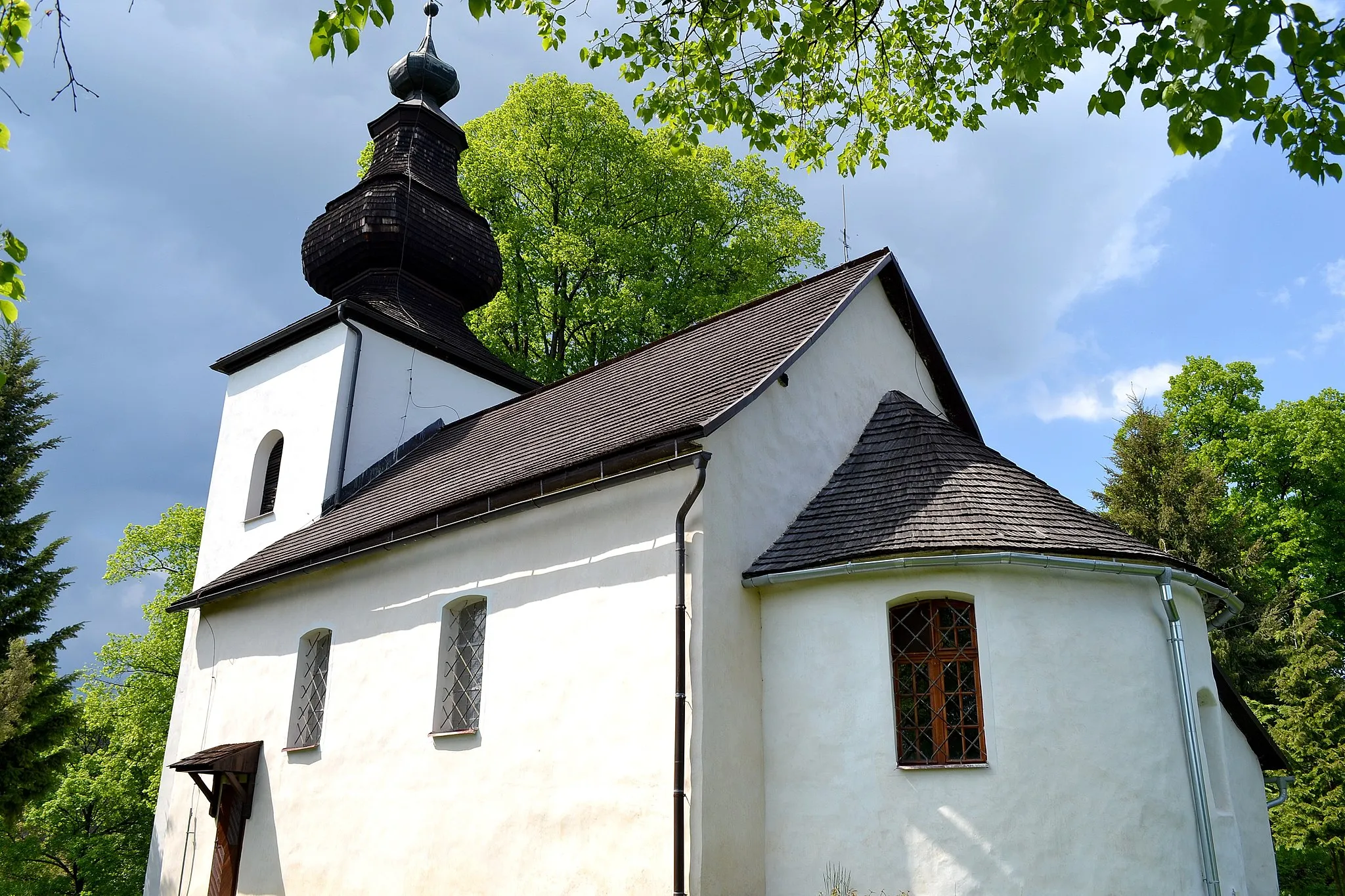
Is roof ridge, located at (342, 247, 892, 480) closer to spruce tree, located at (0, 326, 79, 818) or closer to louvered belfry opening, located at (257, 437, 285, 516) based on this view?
louvered belfry opening, located at (257, 437, 285, 516)

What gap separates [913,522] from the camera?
9375 millimetres

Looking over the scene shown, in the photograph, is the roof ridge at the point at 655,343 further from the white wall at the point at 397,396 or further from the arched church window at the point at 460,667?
the arched church window at the point at 460,667

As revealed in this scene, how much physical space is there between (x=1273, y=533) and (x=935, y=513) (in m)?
22.3

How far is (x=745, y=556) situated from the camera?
9.59 metres

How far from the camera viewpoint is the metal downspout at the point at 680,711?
26.2 feet

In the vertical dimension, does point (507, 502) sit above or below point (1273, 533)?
below

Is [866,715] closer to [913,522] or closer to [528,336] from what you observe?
[913,522]

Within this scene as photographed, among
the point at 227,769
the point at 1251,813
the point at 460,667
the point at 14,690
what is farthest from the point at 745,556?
the point at 14,690

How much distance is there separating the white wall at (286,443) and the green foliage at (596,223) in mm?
6037

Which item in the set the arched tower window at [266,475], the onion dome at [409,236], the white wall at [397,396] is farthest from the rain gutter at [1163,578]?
the onion dome at [409,236]

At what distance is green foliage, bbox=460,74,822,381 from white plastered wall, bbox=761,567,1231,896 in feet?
42.6

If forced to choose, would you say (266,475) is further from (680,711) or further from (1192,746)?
(1192,746)

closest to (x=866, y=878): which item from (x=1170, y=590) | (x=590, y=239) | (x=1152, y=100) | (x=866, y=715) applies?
(x=866, y=715)

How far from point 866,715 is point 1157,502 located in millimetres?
17263
